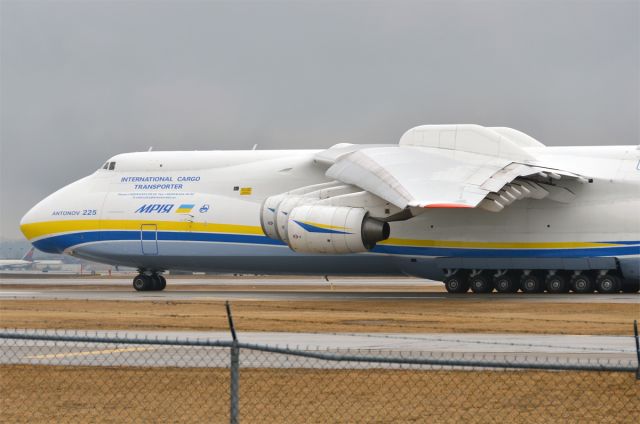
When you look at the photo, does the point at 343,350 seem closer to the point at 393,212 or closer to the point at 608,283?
the point at 393,212

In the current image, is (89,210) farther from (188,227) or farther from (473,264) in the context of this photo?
(473,264)

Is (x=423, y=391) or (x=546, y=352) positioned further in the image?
(x=546, y=352)

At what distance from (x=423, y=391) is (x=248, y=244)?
25983mm

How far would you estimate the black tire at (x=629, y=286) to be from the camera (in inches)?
1383

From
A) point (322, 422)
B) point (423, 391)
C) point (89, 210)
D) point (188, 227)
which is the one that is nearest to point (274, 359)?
point (423, 391)

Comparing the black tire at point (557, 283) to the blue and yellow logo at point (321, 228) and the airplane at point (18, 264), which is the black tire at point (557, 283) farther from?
the airplane at point (18, 264)

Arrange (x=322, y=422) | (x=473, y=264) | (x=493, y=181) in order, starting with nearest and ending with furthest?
(x=322, y=422)
(x=493, y=181)
(x=473, y=264)

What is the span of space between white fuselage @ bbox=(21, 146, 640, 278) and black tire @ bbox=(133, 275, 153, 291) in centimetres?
121

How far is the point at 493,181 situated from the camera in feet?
107

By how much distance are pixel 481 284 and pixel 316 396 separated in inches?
957

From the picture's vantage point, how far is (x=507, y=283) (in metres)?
36.6

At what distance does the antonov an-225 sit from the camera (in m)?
33.6

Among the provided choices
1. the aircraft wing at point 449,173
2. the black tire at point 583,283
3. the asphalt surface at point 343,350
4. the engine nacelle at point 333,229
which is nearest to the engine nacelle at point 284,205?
the engine nacelle at point 333,229

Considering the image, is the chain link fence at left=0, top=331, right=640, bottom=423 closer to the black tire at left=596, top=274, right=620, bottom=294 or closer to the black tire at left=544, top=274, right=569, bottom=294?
the black tire at left=596, top=274, right=620, bottom=294
